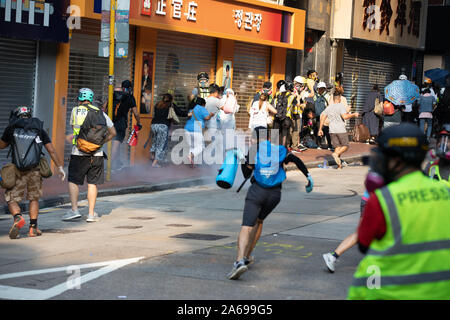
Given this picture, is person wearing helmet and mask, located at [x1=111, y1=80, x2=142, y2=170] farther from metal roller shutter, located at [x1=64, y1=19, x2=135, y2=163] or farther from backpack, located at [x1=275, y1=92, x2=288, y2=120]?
backpack, located at [x1=275, y1=92, x2=288, y2=120]

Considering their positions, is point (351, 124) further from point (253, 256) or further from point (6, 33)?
point (253, 256)

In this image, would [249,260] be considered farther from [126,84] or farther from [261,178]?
[126,84]

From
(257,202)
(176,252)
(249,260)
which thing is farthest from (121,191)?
(257,202)

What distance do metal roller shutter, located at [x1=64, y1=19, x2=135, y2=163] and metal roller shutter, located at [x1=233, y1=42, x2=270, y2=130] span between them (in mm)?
4749

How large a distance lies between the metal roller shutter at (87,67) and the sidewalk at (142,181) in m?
1.74

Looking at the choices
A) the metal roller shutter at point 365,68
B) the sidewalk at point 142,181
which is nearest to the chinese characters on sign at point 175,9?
the sidewalk at point 142,181

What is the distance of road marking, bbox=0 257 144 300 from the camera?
22.9ft

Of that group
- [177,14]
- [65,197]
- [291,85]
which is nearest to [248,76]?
[291,85]

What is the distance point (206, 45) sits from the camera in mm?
21484

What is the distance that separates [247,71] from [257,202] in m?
15.4

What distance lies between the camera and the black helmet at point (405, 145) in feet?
13.0

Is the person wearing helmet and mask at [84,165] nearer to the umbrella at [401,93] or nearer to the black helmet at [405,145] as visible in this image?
the black helmet at [405,145]

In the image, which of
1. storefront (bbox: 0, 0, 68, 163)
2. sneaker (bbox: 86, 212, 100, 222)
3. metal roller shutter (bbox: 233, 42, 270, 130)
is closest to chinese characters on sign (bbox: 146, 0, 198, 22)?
storefront (bbox: 0, 0, 68, 163)
